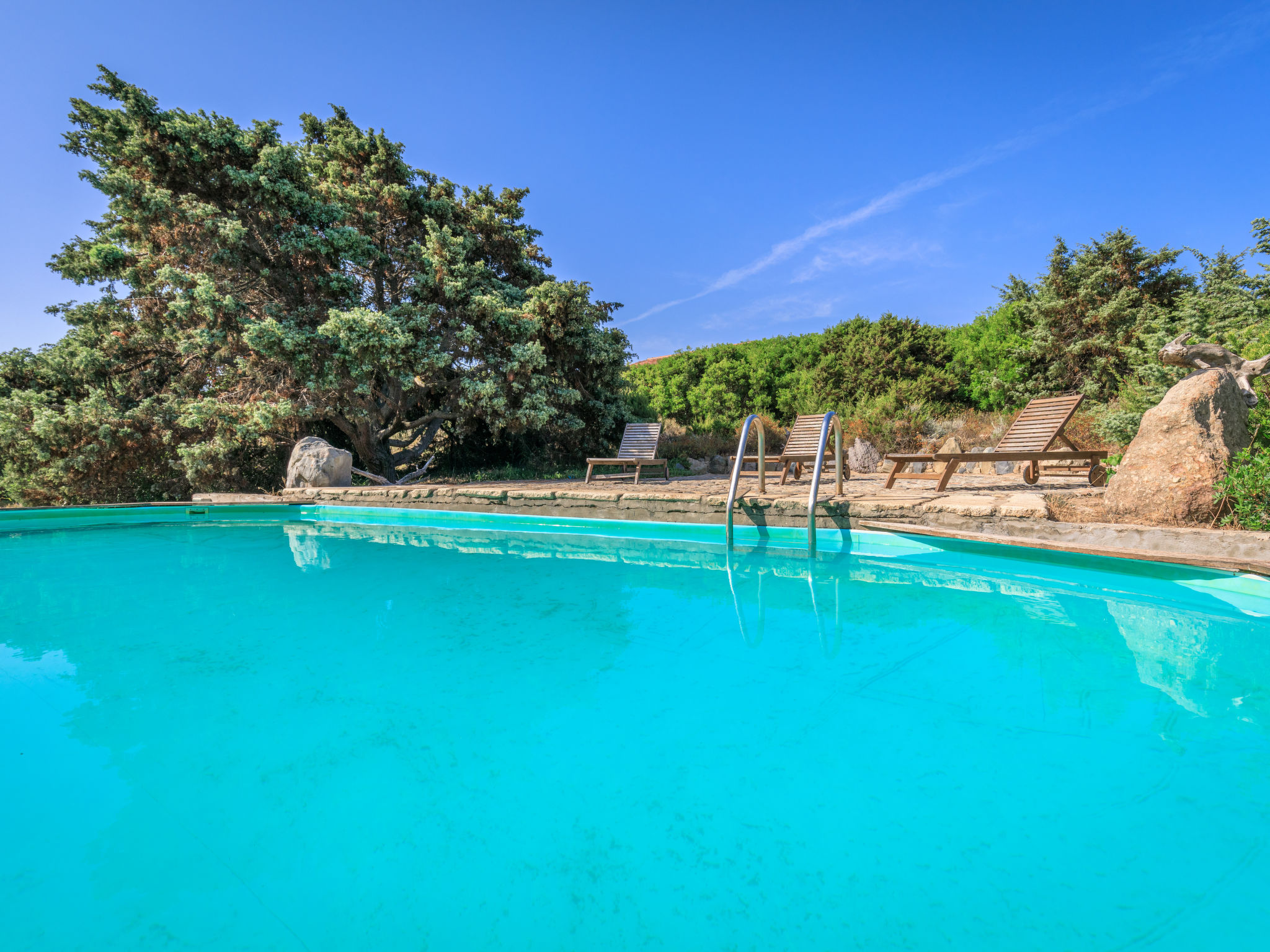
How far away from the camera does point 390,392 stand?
32.9 ft

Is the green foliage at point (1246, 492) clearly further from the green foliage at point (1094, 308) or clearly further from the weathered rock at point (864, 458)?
the green foliage at point (1094, 308)

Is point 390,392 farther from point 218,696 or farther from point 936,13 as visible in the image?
point 936,13

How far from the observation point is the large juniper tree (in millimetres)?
8609

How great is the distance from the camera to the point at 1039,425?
243 inches

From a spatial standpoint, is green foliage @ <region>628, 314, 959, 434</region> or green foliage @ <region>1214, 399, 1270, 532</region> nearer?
green foliage @ <region>1214, 399, 1270, 532</region>

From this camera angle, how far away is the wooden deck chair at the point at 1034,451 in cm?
537

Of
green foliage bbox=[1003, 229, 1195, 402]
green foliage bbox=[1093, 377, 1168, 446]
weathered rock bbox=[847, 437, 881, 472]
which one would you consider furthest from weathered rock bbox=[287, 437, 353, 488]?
green foliage bbox=[1003, 229, 1195, 402]

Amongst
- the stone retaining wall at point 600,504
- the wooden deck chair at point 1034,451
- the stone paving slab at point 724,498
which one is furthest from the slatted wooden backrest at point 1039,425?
the stone retaining wall at point 600,504

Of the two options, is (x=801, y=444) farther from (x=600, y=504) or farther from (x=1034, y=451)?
(x=600, y=504)

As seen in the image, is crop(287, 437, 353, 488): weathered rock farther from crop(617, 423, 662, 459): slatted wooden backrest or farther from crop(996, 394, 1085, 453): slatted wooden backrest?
crop(996, 394, 1085, 453): slatted wooden backrest

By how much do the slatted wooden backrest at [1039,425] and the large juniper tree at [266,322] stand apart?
22.1 ft

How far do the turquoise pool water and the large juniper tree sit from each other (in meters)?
6.29

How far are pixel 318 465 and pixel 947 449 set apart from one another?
35.6 feet

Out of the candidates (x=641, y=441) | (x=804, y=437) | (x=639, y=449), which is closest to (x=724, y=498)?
(x=804, y=437)
